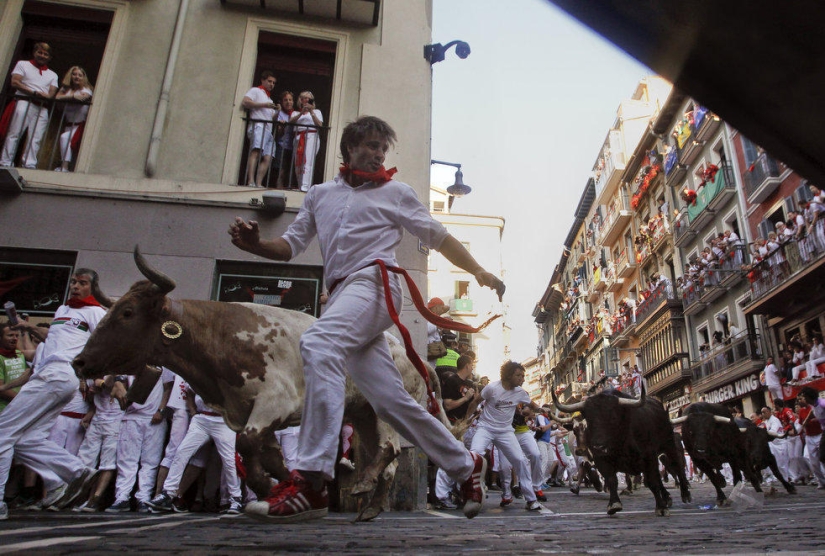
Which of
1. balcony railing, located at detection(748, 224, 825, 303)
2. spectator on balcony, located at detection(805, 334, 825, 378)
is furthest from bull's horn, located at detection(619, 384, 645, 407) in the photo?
balcony railing, located at detection(748, 224, 825, 303)

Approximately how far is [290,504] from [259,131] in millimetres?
8248

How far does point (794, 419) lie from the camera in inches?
647

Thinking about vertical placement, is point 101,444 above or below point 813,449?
below

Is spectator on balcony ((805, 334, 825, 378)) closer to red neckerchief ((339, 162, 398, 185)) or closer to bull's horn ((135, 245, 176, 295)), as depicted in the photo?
red neckerchief ((339, 162, 398, 185))

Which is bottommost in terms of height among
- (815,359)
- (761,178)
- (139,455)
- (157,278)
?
(139,455)

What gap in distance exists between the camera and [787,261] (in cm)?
2462

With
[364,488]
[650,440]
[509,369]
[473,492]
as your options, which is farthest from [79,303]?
[650,440]

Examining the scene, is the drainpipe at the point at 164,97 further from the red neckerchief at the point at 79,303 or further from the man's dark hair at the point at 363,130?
the man's dark hair at the point at 363,130

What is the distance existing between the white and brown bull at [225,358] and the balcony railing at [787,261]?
2304 centimetres

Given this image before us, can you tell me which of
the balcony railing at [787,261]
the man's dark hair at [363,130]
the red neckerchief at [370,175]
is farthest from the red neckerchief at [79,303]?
the balcony railing at [787,261]

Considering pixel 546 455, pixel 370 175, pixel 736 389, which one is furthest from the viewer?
pixel 736 389

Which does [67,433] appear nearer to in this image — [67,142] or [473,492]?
[67,142]

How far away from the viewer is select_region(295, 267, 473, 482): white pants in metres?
3.04

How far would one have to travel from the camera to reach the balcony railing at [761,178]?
26672mm
